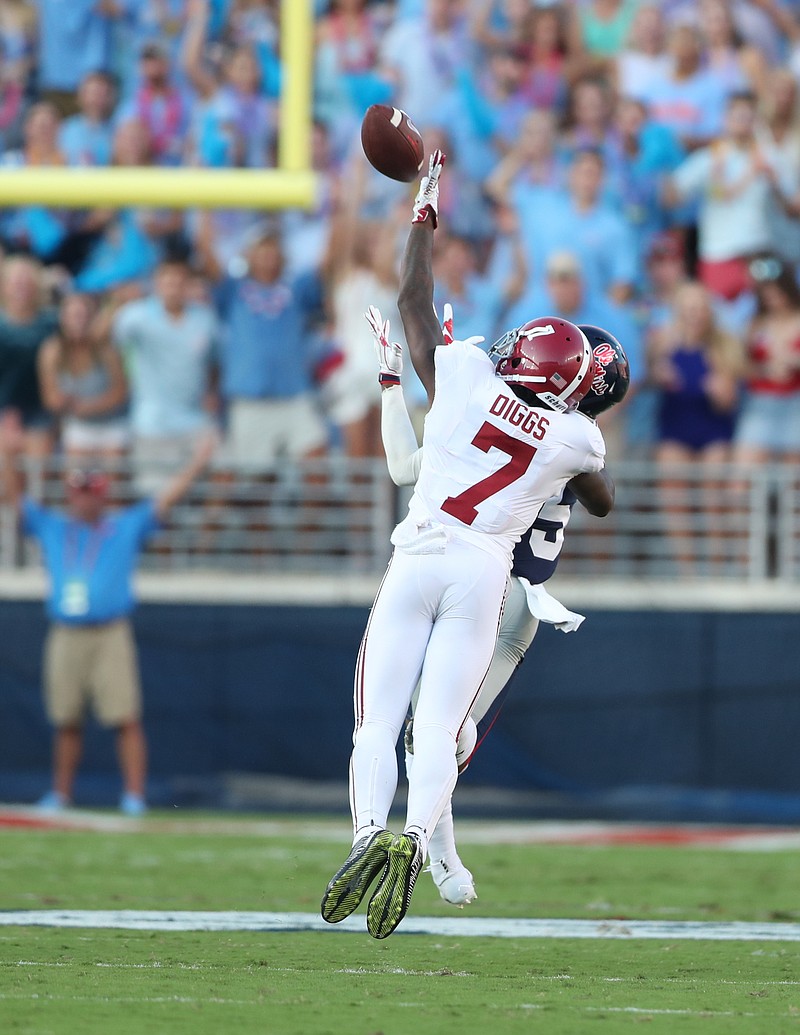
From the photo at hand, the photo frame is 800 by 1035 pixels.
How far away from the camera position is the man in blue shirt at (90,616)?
9180 millimetres

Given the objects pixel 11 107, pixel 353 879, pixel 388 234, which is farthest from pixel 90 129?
pixel 353 879

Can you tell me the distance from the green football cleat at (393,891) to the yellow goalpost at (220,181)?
5.08m

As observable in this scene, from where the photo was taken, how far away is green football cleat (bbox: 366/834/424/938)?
156 inches

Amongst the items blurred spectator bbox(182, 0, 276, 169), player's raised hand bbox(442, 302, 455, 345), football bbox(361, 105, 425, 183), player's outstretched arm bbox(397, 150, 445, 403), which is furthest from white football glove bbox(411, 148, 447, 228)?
blurred spectator bbox(182, 0, 276, 169)

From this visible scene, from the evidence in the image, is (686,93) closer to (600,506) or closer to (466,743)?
(600,506)

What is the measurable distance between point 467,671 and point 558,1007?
967mm

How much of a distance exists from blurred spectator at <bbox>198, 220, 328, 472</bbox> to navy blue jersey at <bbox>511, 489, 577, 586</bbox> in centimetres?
467

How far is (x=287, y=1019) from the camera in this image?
11.5 feet

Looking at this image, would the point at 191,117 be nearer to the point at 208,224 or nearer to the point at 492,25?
the point at 208,224

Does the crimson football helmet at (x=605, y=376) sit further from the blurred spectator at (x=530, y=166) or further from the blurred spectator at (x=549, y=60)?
the blurred spectator at (x=549, y=60)

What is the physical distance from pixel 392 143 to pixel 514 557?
135 cm

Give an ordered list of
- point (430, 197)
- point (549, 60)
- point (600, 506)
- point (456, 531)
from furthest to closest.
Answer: point (549, 60)
point (430, 197)
point (600, 506)
point (456, 531)

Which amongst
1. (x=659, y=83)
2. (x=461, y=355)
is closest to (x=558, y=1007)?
(x=461, y=355)

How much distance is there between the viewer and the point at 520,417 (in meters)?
4.48
